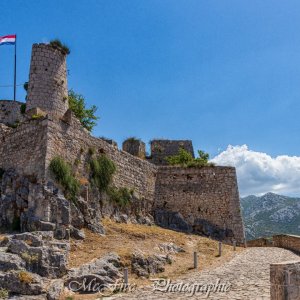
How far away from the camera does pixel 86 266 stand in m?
15.2

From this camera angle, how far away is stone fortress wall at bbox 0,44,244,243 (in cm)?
2109

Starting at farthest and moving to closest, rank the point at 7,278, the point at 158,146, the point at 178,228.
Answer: the point at 158,146, the point at 178,228, the point at 7,278

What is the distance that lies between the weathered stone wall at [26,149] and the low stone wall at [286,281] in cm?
1325

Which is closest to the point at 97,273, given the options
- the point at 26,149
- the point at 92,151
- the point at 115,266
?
the point at 115,266

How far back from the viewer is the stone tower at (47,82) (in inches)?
1005

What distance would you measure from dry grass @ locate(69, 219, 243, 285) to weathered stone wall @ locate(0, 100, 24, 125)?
15792 millimetres

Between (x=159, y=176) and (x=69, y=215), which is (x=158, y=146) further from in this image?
(x=69, y=215)

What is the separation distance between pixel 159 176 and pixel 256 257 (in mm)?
11538

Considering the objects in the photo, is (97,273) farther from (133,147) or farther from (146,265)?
→ (133,147)

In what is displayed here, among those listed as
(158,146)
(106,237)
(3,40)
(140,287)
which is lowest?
(140,287)

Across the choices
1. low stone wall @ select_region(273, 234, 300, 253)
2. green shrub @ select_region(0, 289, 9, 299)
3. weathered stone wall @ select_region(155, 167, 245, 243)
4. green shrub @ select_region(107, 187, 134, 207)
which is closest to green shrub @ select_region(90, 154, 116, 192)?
green shrub @ select_region(107, 187, 134, 207)

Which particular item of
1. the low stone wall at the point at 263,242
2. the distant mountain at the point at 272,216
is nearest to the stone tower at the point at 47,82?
the low stone wall at the point at 263,242

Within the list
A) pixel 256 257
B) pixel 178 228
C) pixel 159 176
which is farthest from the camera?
pixel 159 176

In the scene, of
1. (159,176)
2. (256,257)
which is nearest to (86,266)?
(256,257)
